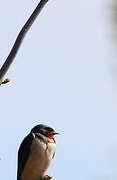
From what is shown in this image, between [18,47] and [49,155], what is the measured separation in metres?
3.58

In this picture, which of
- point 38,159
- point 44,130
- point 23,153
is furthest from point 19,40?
point 44,130

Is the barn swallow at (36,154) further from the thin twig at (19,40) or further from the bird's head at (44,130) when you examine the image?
the thin twig at (19,40)

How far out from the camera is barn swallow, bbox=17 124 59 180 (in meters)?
Answer: 6.10

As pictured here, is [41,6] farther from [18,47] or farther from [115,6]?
[115,6]

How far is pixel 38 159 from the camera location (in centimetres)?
611

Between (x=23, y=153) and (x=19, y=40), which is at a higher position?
(x=19, y=40)

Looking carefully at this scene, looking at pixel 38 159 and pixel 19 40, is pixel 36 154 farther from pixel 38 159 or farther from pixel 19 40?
pixel 19 40

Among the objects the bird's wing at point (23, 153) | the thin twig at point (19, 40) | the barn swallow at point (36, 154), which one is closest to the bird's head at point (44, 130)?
the barn swallow at point (36, 154)

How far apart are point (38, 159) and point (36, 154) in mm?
50

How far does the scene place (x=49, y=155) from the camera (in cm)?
607

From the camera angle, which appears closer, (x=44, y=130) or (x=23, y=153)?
(x=23, y=153)

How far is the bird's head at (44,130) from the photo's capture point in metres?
6.41

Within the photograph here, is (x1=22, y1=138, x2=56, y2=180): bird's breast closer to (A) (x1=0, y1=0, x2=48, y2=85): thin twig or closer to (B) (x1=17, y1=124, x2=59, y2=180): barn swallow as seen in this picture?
(B) (x1=17, y1=124, x2=59, y2=180): barn swallow

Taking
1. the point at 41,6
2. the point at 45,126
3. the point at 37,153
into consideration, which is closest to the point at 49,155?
the point at 37,153
